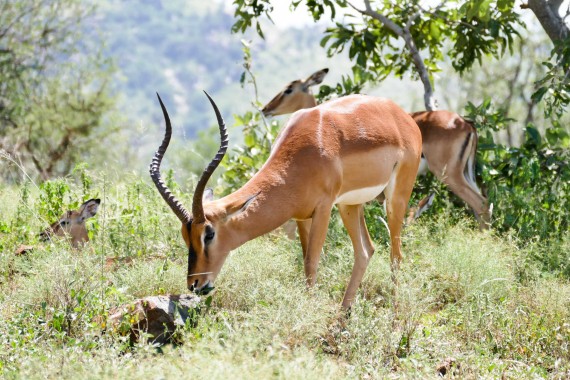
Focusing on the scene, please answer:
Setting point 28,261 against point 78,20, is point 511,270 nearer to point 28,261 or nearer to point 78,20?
point 28,261

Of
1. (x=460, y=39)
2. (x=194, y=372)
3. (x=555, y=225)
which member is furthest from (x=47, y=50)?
(x=194, y=372)

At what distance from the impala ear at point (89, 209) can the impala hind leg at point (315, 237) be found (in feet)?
7.75

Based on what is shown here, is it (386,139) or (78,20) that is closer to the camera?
(386,139)

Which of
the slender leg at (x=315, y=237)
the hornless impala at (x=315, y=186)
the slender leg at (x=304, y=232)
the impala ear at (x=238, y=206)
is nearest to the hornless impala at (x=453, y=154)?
the hornless impala at (x=315, y=186)

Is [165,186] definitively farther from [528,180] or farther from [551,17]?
[551,17]

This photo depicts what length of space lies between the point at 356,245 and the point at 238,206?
3.71 ft

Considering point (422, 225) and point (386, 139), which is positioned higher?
point (386, 139)

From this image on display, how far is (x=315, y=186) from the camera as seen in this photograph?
206 inches

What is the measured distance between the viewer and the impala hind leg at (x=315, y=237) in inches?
208

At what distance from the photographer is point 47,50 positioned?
1803 cm

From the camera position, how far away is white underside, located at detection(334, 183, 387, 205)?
5.55 meters

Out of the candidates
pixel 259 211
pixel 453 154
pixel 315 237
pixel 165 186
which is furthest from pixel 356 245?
pixel 453 154

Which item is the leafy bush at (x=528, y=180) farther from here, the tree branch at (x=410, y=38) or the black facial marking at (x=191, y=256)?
the black facial marking at (x=191, y=256)

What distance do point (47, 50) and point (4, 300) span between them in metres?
13.5
